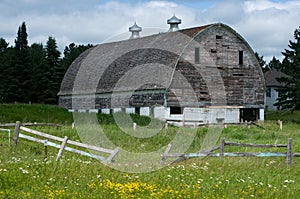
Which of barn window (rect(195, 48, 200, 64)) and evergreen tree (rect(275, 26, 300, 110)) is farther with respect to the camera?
evergreen tree (rect(275, 26, 300, 110))

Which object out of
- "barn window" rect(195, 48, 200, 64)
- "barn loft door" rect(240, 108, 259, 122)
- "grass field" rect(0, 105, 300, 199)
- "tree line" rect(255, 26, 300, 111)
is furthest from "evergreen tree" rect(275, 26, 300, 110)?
"grass field" rect(0, 105, 300, 199)

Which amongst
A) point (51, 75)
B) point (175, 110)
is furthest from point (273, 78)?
point (175, 110)

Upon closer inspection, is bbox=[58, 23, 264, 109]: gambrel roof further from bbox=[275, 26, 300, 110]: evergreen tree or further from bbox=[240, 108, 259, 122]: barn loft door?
bbox=[275, 26, 300, 110]: evergreen tree

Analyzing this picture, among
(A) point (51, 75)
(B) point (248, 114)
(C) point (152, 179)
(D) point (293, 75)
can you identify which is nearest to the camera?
(C) point (152, 179)

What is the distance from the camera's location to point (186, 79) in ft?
134

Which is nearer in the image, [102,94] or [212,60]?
[212,60]

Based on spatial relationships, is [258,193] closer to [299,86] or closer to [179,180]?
[179,180]

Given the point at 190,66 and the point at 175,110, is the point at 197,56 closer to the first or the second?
the point at 190,66

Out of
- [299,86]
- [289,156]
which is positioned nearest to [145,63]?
[299,86]

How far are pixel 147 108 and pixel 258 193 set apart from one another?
29680 mm

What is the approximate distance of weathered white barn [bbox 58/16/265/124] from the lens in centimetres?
4047

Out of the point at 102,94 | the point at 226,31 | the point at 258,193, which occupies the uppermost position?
the point at 226,31

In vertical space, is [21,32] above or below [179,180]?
above

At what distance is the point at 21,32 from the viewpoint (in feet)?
246
